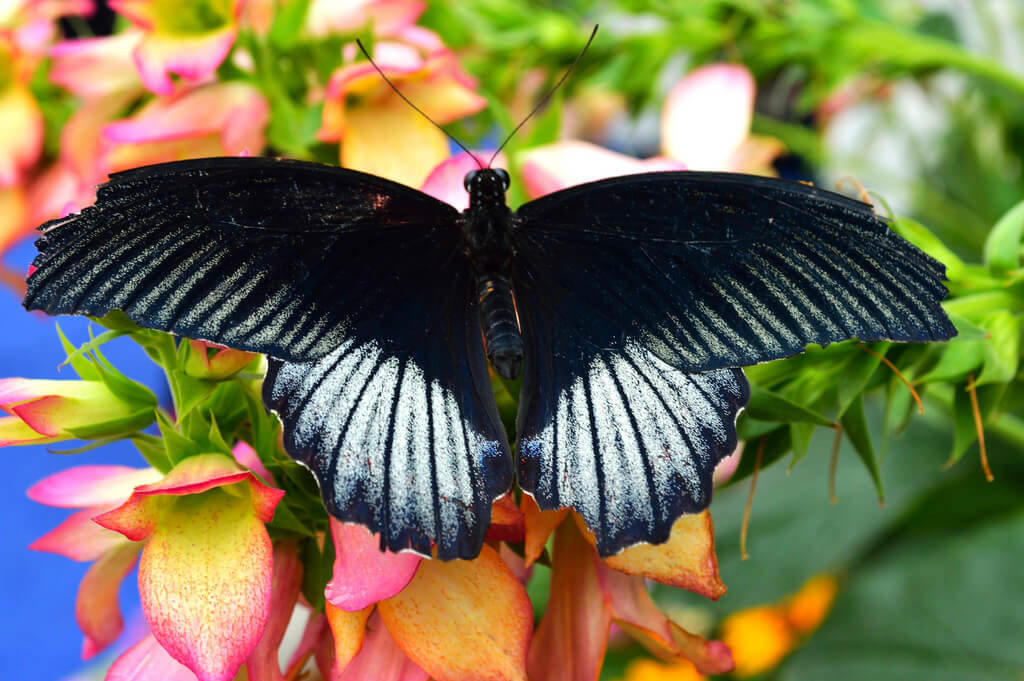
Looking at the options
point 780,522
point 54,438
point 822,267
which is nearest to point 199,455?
point 54,438

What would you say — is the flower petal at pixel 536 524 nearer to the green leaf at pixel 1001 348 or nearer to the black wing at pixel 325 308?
the black wing at pixel 325 308

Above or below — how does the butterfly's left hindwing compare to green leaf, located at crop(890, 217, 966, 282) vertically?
below

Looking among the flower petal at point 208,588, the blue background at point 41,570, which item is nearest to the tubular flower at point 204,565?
the flower petal at point 208,588

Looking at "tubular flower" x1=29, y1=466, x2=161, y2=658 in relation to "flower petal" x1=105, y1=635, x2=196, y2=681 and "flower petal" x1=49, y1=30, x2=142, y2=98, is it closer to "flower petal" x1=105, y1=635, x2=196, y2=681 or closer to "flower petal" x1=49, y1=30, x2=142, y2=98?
"flower petal" x1=105, y1=635, x2=196, y2=681

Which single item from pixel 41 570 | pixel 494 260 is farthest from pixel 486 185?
pixel 41 570

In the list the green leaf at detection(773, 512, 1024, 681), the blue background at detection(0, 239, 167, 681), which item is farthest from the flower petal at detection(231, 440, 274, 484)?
the blue background at detection(0, 239, 167, 681)

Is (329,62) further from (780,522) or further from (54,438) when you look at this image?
(780,522)
